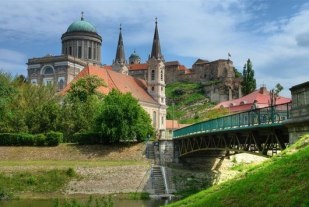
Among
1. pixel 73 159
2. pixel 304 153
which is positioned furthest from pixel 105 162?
pixel 304 153

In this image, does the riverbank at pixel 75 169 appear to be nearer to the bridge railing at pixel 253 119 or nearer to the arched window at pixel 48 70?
the bridge railing at pixel 253 119

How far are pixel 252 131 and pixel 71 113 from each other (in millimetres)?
38267

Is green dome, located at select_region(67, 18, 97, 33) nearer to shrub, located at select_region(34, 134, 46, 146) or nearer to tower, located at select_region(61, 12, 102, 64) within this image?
tower, located at select_region(61, 12, 102, 64)

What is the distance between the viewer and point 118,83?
268ft

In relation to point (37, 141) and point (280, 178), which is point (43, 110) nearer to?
point (37, 141)

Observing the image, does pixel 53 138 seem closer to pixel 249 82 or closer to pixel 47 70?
pixel 47 70

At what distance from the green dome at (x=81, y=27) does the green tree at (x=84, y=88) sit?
46.6 metres

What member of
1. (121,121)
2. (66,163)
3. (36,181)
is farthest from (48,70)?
(36,181)

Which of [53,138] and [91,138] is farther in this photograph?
[91,138]

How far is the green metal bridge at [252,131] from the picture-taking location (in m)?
22.2

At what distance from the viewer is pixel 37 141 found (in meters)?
52.8

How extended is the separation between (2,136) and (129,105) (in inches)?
591

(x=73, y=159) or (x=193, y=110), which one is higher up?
(x=193, y=110)

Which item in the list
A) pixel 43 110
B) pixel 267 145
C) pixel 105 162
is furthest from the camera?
pixel 43 110
